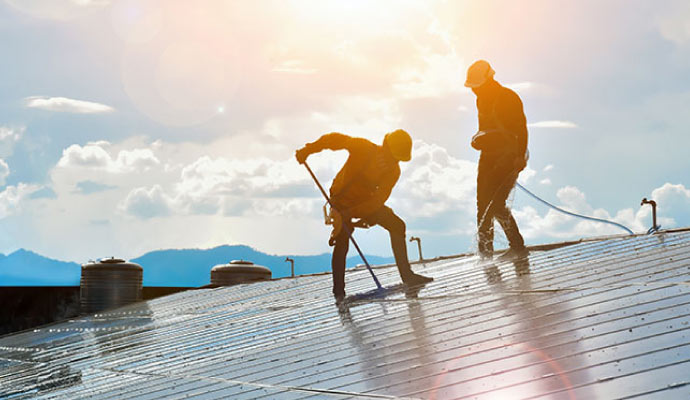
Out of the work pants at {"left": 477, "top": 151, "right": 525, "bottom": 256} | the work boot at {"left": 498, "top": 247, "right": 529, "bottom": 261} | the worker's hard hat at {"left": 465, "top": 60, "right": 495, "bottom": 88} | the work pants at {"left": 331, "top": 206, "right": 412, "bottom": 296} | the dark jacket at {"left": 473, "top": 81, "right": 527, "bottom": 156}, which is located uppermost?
the worker's hard hat at {"left": 465, "top": 60, "right": 495, "bottom": 88}

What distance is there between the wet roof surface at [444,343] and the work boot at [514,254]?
394mm

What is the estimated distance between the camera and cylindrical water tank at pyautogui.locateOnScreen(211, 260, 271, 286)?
77.2ft

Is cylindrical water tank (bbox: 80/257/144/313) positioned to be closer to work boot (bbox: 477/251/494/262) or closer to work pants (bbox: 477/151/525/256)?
work boot (bbox: 477/251/494/262)

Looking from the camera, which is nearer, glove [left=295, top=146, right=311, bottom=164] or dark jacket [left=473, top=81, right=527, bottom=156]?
glove [left=295, top=146, right=311, bottom=164]

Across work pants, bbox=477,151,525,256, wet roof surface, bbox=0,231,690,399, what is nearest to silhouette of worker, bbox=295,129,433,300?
wet roof surface, bbox=0,231,690,399

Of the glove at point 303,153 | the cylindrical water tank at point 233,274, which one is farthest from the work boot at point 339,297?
the cylindrical water tank at point 233,274

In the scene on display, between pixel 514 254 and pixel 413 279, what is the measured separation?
6.62ft

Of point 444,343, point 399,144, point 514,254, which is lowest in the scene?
point 444,343

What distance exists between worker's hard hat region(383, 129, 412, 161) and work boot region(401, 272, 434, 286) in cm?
169

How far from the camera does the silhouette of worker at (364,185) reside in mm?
8883

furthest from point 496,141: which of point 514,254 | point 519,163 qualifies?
point 514,254

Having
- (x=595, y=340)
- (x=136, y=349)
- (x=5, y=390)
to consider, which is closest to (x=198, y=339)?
(x=136, y=349)

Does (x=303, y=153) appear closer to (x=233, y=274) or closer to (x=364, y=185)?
(x=364, y=185)

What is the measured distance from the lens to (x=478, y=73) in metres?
10.7
